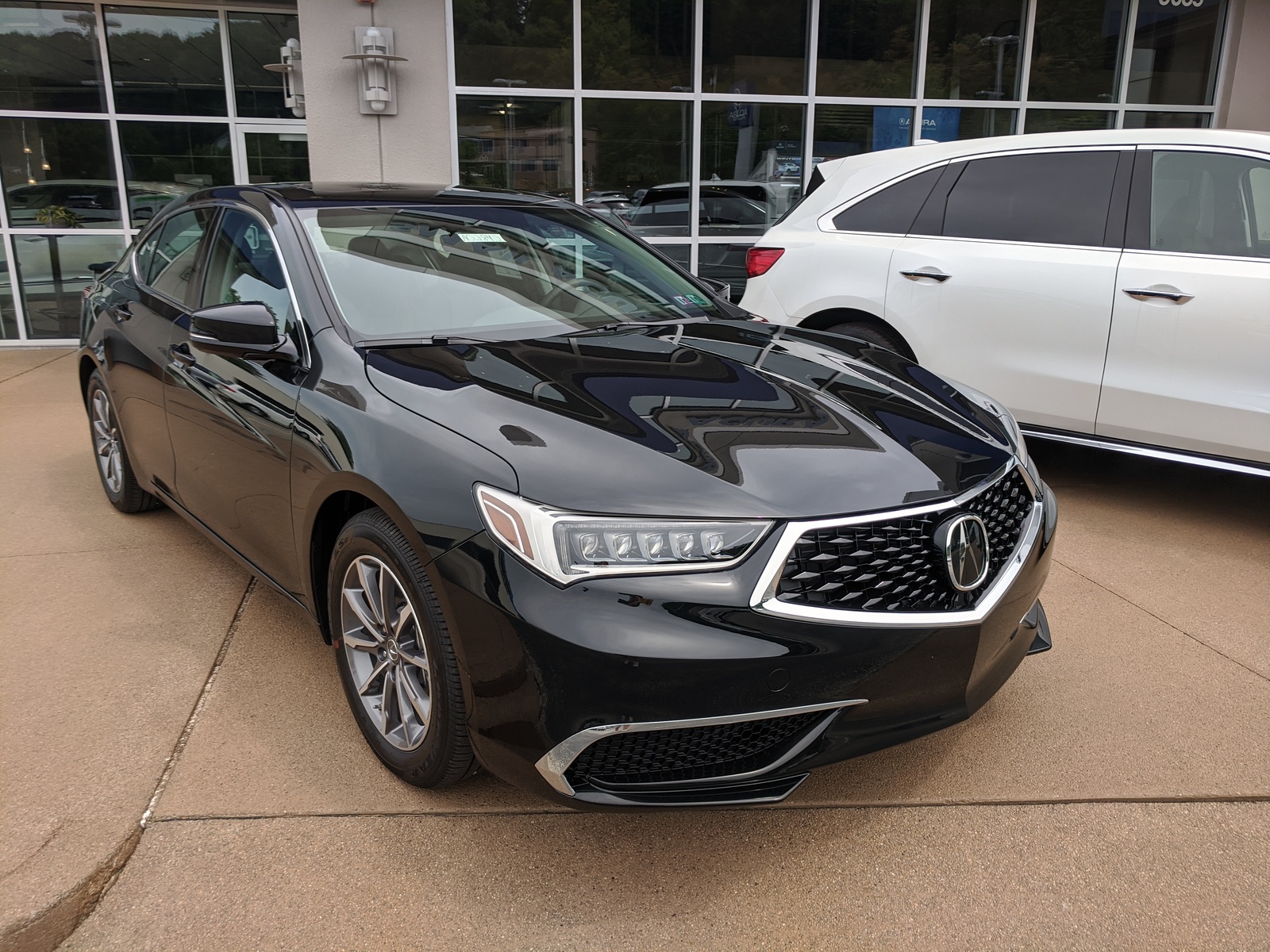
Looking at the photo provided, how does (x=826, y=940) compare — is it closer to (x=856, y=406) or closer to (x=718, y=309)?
(x=856, y=406)

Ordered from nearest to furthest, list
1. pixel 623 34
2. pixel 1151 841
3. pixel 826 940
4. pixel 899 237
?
pixel 826 940, pixel 1151 841, pixel 899 237, pixel 623 34

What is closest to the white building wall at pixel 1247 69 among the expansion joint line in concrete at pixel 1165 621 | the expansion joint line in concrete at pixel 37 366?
the expansion joint line in concrete at pixel 1165 621

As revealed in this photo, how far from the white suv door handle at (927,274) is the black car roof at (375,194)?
6.70 feet

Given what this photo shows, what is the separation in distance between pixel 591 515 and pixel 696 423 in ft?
1.46

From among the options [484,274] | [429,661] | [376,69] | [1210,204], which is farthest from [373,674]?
[376,69]

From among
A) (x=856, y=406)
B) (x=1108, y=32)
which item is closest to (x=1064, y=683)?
(x=856, y=406)

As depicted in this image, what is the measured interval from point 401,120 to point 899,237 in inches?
210

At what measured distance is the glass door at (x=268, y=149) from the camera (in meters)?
10.6

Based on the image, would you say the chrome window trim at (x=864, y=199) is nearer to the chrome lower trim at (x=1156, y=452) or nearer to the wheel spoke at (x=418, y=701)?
the chrome lower trim at (x=1156, y=452)

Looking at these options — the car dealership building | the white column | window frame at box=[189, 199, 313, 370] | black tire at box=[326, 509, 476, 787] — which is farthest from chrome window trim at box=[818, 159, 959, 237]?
the car dealership building

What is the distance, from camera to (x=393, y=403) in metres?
2.40

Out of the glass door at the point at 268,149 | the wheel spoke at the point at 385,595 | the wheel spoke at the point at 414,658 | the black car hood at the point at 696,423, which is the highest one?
the glass door at the point at 268,149

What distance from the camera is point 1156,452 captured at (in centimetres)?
441

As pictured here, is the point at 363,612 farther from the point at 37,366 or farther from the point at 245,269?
the point at 37,366
